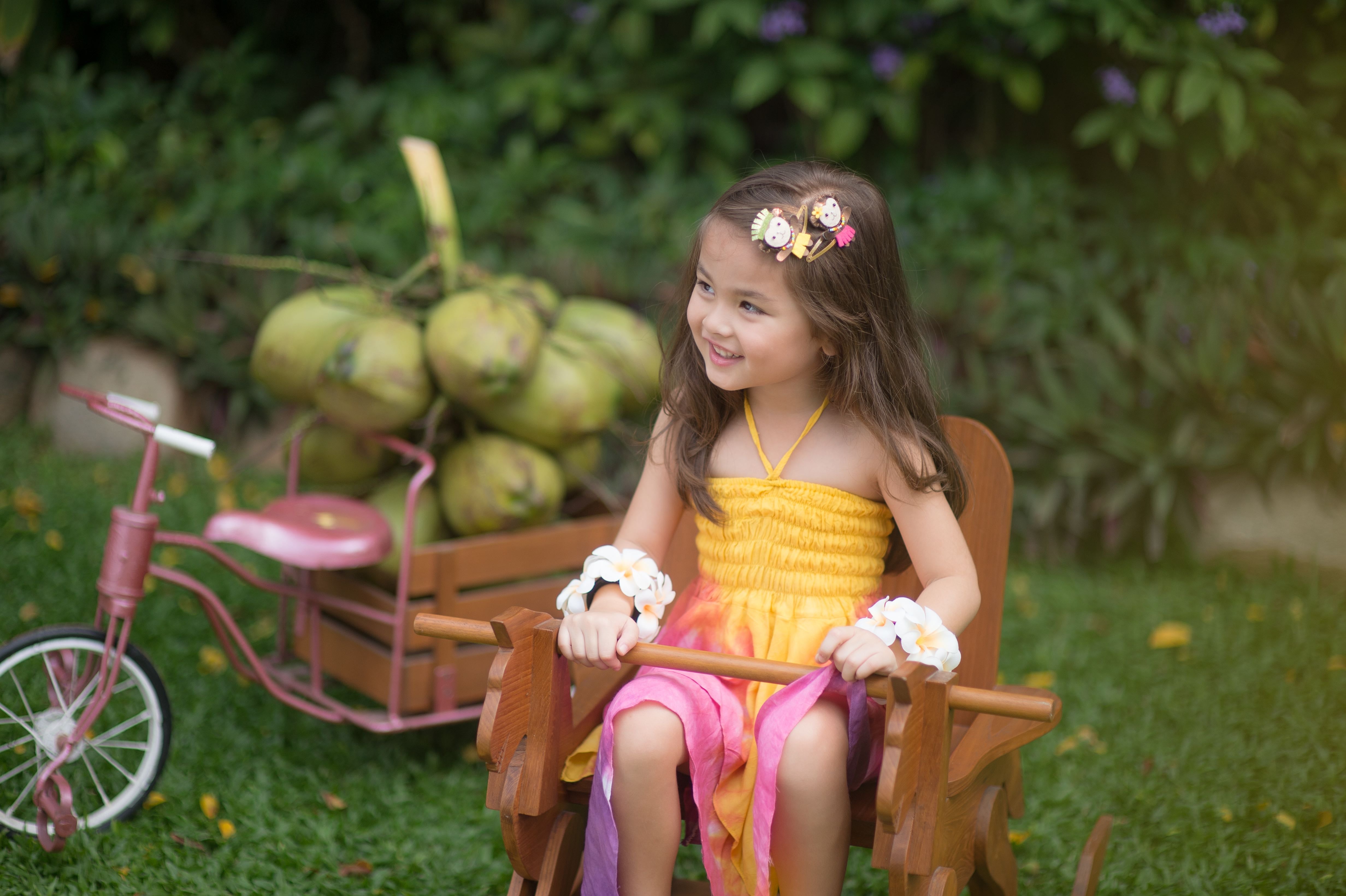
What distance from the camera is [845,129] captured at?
4672 mm

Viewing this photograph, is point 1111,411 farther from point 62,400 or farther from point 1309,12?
point 62,400

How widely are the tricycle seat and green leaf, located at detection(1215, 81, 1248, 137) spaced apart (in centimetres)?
331

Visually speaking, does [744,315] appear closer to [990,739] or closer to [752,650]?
[752,650]

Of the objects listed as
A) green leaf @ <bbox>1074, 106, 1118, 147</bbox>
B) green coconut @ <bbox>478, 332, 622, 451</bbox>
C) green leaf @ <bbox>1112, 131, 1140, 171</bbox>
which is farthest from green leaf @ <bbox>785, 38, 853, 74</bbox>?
green coconut @ <bbox>478, 332, 622, 451</bbox>

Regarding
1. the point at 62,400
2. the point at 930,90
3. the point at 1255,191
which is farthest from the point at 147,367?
the point at 1255,191

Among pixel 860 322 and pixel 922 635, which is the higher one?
pixel 860 322

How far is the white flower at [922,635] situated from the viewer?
5.95 ft

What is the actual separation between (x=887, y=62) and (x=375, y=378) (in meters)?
2.92

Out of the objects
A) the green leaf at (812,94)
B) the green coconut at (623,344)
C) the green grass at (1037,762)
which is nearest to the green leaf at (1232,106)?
the green leaf at (812,94)

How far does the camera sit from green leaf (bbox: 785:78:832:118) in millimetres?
4582

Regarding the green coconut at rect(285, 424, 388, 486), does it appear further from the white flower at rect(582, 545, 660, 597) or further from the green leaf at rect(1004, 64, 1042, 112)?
the green leaf at rect(1004, 64, 1042, 112)

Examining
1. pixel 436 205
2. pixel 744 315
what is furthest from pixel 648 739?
pixel 436 205

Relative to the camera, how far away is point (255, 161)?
201 inches

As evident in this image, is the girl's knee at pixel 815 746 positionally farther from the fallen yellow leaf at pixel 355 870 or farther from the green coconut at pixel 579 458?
the green coconut at pixel 579 458
